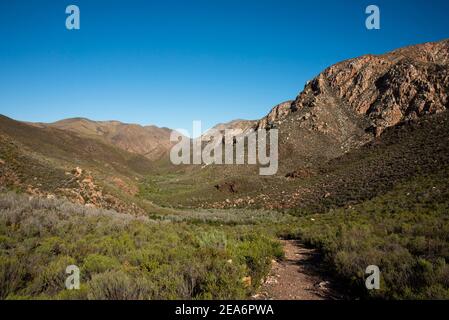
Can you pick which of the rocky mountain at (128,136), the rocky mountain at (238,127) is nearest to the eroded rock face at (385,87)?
the rocky mountain at (238,127)

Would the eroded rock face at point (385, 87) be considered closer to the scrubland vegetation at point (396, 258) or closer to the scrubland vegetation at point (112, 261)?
the scrubland vegetation at point (396, 258)

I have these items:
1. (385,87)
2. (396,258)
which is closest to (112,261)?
(396,258)

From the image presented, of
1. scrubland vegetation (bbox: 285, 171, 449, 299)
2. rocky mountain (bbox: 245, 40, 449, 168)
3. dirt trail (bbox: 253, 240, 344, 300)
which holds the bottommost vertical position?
dirt trail (bbox: 253, 240, 344, 300)

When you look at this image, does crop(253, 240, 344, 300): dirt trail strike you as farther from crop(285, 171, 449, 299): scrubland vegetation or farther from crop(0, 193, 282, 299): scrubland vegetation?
crop(285, 171, 449, 299): scrubland vegetation

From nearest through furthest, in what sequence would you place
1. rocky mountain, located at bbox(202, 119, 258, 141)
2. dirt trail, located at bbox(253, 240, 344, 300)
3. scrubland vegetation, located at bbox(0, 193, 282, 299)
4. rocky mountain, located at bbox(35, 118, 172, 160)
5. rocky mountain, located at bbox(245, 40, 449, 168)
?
scrubland vegetation, located at bbox(0, 193, 282, 299) → dirt trail, located at bbox(253, 240, 344, 300) → rocky mountain, located at bbox(245, 40, 449, 168) → rocky mountain, located at bbox(202, 119, 258, 141) → rocky mountain, located at bbox(35, 118, 172, 160)

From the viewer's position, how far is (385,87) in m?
49.2

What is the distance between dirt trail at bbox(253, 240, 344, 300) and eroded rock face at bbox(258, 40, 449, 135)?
42492 millimetres

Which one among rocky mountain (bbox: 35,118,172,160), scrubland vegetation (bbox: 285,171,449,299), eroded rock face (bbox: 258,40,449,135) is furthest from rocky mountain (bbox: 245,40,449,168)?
rocky mountain (bbox: 35,118,172,160)

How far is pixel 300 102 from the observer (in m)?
59.2

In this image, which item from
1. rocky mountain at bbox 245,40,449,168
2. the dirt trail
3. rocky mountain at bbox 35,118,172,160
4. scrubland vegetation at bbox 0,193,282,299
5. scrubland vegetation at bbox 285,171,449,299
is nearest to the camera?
scrubland vegetation at bbox 0,193,282,299

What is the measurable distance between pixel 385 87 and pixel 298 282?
174 ft

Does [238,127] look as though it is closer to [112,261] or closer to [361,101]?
[361,101]

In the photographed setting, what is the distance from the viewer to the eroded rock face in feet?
138
